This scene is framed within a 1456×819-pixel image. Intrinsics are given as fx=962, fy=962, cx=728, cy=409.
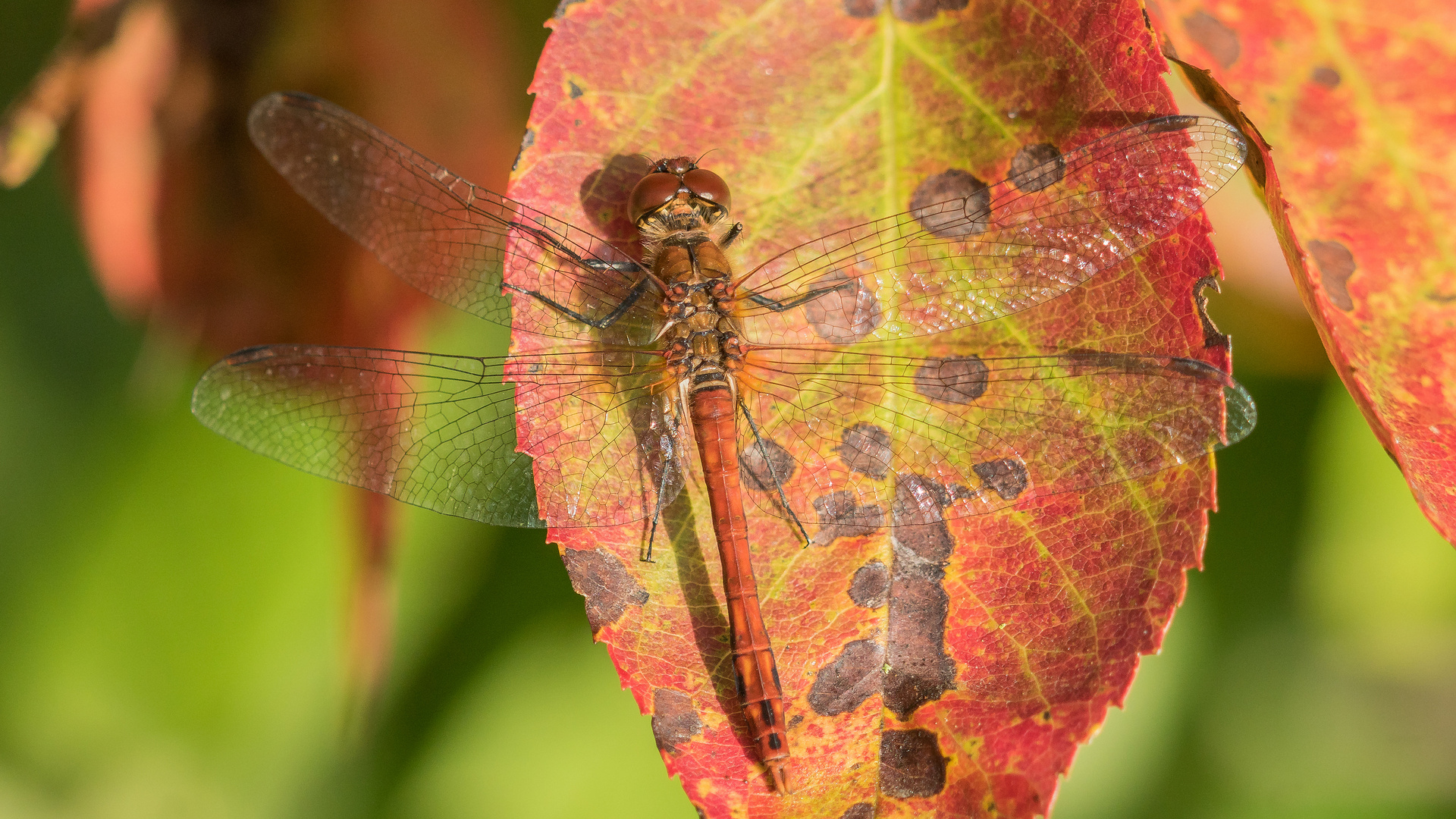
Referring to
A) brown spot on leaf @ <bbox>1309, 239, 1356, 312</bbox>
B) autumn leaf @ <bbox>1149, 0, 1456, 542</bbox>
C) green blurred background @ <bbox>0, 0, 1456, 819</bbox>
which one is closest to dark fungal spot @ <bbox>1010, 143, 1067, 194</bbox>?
autumn leaf @ <bbox>1149, 0, 1456, 542</bbox>

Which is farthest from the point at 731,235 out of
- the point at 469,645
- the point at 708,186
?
the point at 469,645

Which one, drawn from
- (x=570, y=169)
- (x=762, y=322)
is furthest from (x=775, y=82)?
(x=762, y=322)

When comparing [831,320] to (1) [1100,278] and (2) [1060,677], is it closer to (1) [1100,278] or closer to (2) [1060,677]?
(1) [1100,278]

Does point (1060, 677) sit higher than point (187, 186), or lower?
lower

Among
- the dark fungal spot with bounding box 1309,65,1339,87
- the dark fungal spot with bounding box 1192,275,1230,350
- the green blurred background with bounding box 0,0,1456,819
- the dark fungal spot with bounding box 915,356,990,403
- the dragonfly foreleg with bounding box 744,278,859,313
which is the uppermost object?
the dark fungal spot with bounding box 1309,65,1339,87

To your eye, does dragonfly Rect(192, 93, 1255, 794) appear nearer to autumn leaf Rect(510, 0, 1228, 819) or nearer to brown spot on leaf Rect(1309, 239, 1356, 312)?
autumn leaf Rect(510, 0, 1228, 819)

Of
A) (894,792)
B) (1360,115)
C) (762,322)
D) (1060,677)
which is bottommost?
(894,792)

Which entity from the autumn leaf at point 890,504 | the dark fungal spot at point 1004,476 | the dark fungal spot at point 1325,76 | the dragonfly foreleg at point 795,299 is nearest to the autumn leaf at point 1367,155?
the dark fungal spot at point 1325,76
